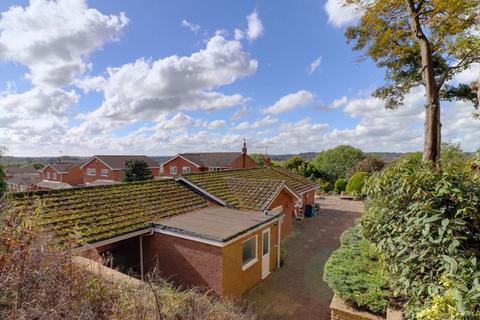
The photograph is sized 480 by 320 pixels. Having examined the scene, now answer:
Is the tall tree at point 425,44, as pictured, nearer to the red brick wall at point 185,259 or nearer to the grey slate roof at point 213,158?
the red brick wall at point 185,259

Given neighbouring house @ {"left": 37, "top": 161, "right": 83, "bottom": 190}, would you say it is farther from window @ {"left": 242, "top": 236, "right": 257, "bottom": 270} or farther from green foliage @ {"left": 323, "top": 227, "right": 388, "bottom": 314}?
green foliage @ {"left": 323, "top": 227, "right": 388, "bottom": 314}

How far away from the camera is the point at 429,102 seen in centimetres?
736

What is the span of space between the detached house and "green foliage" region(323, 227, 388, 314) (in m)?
3.43

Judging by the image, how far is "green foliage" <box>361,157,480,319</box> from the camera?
11.3ft

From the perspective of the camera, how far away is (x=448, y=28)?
8.35 m

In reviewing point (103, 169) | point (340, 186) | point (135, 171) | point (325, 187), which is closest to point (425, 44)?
point (340, 186)

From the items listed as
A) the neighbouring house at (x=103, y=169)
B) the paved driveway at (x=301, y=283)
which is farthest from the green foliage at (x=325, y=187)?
the neighbouring house at (x=103, y=169)

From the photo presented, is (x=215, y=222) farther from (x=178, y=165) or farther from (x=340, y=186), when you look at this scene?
(x=178, y=165)

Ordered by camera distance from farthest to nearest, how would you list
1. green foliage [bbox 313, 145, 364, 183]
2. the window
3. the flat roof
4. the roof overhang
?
green foliage [bbox 313, 145, 364, 183]
the roof overhang
the window
the flat roof

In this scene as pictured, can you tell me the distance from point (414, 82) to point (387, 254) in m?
9.26

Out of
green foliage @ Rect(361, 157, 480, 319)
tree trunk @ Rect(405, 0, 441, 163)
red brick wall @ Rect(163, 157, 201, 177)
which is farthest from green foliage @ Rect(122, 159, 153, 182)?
green foliage @ Rect(361, 157, 480, 319)

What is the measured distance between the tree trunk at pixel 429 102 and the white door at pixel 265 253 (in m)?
6.75

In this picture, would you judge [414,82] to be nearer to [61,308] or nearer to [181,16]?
[181,16]

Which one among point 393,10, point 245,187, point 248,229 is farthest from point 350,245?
point 393,10
